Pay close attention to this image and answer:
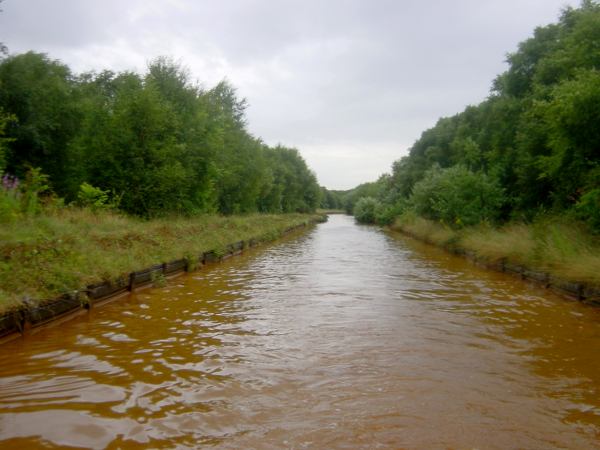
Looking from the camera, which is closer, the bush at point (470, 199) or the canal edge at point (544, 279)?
the canal edge at point (544, 279)

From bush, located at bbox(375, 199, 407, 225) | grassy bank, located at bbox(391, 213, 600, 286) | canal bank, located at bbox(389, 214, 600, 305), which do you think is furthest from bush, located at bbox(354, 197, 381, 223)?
grassy bank, located at bbox(391, 213, 600, 286)

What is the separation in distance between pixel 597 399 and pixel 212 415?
13.2 ft

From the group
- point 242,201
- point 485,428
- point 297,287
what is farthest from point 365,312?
point 242,201

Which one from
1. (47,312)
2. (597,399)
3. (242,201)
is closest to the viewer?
(597,399)

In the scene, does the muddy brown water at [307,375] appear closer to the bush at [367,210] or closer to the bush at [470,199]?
the bush at [470,199]

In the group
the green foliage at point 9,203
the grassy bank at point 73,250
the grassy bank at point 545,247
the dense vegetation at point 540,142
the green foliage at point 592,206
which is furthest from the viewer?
the dense vegetation at point 540,142

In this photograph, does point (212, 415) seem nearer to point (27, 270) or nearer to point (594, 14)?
point (27, 270)

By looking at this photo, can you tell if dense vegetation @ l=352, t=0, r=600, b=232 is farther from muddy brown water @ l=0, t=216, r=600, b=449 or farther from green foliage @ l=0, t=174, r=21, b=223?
green foliage @ l=0, t=174, r=21, b=223

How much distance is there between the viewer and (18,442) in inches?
160

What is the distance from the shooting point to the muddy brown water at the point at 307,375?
4.34m

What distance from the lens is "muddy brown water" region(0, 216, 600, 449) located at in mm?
4336

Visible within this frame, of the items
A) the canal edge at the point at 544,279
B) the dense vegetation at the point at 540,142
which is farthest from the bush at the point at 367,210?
the canal edge at the point at 544,279

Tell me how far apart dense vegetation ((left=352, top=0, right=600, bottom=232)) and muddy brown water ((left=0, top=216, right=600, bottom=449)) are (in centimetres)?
505

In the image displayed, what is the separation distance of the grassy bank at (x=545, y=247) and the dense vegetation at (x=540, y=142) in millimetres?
644
